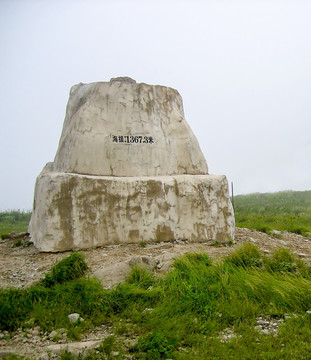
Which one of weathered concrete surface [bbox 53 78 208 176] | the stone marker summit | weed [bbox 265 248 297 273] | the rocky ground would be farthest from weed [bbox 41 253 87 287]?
weed [bbox 265 248 297 273]

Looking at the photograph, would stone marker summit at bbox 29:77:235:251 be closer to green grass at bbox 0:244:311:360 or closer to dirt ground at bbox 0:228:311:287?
dirt ground at bbox 0:228:311:287

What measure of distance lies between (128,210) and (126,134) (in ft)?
5.78

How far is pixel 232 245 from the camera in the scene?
7.84 metres

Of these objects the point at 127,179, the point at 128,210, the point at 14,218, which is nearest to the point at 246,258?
the point at 128,210

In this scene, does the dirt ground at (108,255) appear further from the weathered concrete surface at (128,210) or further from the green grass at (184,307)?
the green grass at (184,307)

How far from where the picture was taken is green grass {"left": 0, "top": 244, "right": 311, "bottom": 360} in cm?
362

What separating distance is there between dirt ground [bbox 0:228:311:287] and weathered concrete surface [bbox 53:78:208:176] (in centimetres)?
172

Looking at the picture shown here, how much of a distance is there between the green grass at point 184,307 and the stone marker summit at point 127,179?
1.51m

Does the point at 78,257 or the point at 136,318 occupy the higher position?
the point at 78,257

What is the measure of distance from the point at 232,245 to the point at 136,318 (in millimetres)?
4042

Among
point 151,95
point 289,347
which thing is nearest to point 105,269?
point 289,347

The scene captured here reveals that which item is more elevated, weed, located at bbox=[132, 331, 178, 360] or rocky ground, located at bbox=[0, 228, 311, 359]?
rocky ground, located at bbox=[0, 228, 311, 359]

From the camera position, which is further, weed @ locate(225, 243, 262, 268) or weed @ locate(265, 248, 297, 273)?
weed @ locate(225, 243, 262, 268)

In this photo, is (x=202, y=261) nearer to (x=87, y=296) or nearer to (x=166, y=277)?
(x=166, y=277)
